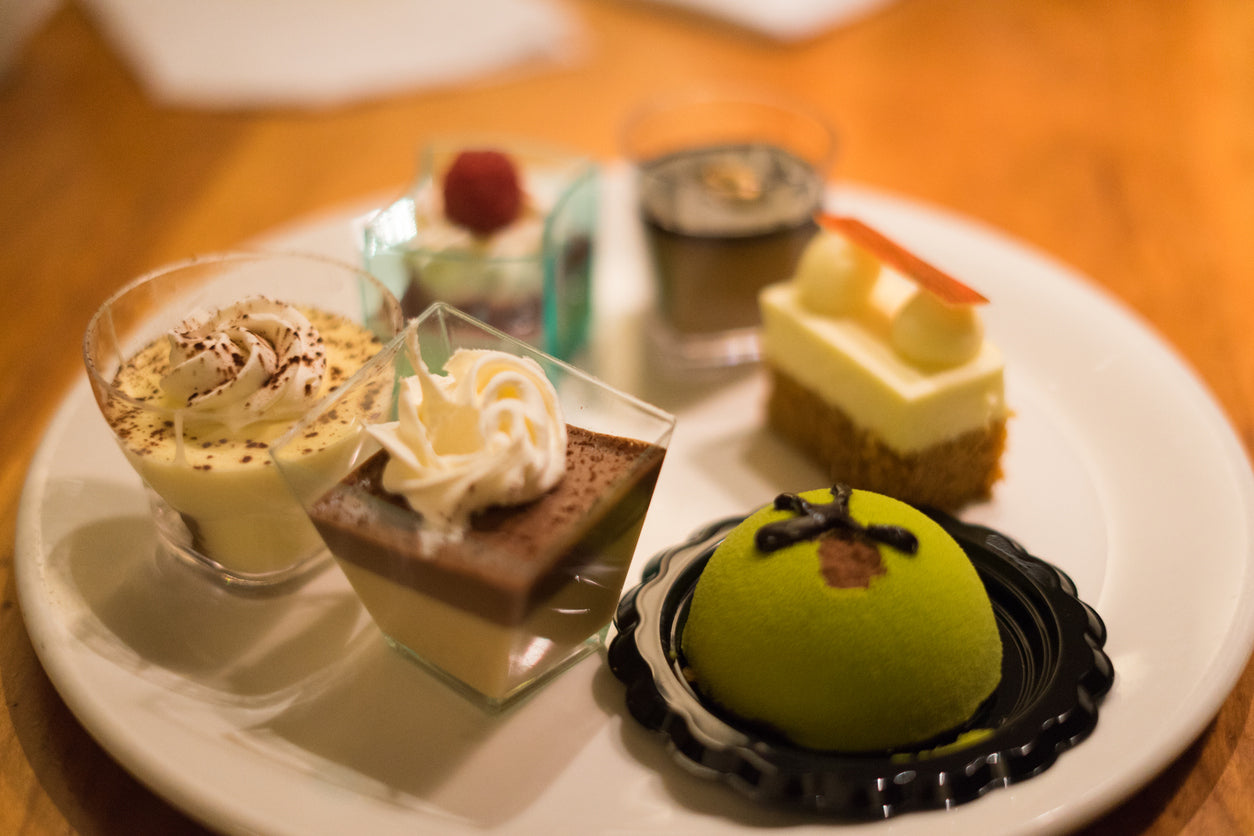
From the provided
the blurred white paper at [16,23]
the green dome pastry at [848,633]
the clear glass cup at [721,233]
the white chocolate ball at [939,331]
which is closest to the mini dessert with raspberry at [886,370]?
the white chocolate ball at [939,331]

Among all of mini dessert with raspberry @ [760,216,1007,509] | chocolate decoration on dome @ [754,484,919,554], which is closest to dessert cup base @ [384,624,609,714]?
chocolate decoration on dome @ [754,484,919,554]

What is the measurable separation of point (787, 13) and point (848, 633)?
246 centimetres

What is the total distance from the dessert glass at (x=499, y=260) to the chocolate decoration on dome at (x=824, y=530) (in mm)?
661

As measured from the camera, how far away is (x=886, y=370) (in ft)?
4.85

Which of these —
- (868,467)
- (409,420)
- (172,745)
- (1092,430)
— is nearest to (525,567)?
(409,420)

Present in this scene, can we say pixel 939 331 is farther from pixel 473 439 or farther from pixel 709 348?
pixel 473 439

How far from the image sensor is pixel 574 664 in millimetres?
1273

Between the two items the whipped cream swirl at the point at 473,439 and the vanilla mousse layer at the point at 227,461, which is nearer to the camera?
the whipped cream swirl at the point at 473,439

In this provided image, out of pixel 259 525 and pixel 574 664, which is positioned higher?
pixel 259 525

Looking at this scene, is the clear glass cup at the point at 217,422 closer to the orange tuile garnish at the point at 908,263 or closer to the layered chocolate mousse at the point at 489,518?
the layered chocolate mousse at the point at 489,518

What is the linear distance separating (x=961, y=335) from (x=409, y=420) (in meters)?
0.77

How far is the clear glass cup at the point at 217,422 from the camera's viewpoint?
49.5 inches

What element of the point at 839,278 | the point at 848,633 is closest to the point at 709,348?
the point at 839,278

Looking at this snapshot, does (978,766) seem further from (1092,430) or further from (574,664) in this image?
(1092,430)
